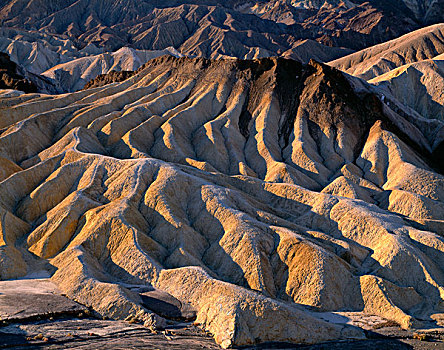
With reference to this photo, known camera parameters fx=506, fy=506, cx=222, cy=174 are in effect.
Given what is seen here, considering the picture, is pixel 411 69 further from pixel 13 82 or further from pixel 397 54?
pixel 13 82

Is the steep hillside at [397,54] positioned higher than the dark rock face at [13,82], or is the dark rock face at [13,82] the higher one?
the dark rock face at [13,82]

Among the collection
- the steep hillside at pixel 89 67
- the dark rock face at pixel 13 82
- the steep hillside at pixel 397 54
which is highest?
the dark rock face at pixel 13 82

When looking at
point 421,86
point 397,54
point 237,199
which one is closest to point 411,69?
point 421,86

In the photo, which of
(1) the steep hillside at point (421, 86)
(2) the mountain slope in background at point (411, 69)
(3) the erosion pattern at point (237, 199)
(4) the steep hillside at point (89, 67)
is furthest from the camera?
(4) the steep hillside at point (89, 67)

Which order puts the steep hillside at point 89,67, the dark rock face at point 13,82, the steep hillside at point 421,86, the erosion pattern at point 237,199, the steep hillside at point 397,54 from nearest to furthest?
the erosion pattern at point 237,199 < the steep hillside at point 421,86 < the dark rock face at point 13,82 < the steep hillside at point 397,54 < the steep hillside at point 89,67

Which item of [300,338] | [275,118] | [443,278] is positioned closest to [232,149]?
[275,118]

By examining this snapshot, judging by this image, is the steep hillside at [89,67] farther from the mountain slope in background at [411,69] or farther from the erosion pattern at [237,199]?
the erosion pattern at [237,199]

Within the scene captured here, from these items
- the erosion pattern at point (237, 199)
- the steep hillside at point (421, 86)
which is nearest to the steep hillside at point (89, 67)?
the erosion pattern at point (237, 199)

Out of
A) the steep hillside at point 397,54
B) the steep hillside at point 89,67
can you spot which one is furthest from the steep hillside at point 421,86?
the steep hillside at point 89,67

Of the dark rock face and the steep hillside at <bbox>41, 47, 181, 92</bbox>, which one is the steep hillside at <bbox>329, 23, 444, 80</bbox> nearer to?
the steep hillside at <bbox>41, 47, 181, 92</bbox>

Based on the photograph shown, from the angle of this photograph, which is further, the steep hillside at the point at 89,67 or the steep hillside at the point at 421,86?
the steep hillside at the point at 89,67

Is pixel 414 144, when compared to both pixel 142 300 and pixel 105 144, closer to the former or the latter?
pixel 105 144
